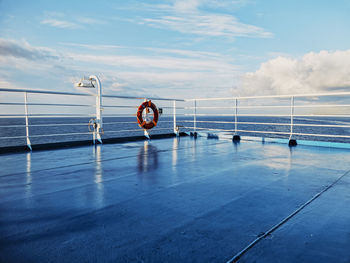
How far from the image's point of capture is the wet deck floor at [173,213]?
87cm

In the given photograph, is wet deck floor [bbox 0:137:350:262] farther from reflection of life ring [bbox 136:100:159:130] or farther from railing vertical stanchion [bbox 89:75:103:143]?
reflection of life ring [bbox 136:100:159:130]

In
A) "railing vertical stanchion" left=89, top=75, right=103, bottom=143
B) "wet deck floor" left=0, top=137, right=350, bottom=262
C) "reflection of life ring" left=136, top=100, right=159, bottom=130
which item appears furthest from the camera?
"reflection of life ring" left=136, top=100, right=159, bottom=130

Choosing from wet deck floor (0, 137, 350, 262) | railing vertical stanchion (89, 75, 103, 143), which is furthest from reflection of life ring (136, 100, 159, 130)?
wet deck floor (0, 137, 350, 262)

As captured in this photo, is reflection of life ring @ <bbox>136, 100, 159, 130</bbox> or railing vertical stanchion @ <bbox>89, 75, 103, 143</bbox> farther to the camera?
reflection of life ring @ <bbox>136, 100, 159, 130</bbox>

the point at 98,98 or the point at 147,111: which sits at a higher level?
the point at 98,98

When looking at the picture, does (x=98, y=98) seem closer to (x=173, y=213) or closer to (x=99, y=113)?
(x=99, y=113)

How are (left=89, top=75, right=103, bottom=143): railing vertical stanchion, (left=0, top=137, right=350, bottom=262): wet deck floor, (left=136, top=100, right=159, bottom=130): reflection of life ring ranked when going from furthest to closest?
1. (left=136, top=100, right=159, bottom=130): reflection of life ring
2. (left=89, top=75, right=103, bottom=143): railing vertical stanchion
3. (left=0, top=137, right=350, bottom=262): wet deck floor

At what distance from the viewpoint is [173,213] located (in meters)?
1.21

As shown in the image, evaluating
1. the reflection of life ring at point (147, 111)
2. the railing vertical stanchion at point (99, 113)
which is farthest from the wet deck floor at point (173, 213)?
the reflection of life ring at point (147, 111)

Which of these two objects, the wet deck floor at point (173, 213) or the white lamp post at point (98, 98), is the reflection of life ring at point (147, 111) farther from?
the wet deck floor at point (173, 213)

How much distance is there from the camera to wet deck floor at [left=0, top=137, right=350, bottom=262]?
2.85ft

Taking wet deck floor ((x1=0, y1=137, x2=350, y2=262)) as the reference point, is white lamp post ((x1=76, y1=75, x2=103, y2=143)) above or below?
above

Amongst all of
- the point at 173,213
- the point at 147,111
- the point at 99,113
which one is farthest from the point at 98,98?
the point at 173,213

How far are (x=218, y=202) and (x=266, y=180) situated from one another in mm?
619
